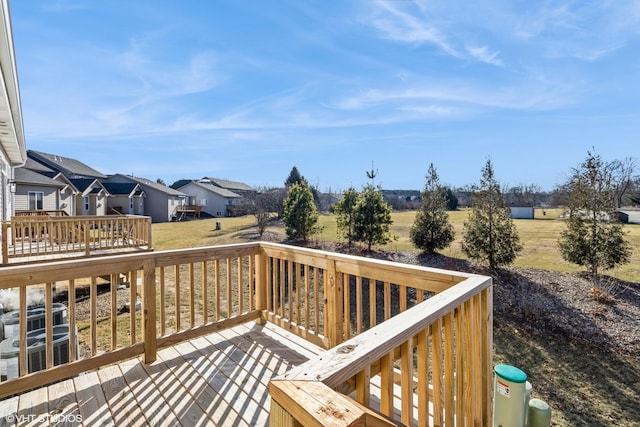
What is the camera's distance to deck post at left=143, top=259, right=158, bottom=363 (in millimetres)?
2764

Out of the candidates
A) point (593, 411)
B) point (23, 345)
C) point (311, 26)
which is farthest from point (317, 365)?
point (311, 26)

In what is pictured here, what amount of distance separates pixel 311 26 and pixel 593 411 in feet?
27.3

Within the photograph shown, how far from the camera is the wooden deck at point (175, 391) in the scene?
2033mm

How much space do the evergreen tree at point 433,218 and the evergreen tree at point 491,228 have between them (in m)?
1.22

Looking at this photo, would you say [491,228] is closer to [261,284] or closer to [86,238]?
[261,284]

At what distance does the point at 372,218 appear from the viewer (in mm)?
9875

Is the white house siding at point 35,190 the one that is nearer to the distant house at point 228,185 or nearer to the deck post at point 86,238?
the deck post at point 86,238

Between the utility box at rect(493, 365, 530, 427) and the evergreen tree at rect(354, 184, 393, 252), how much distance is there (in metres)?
8.15

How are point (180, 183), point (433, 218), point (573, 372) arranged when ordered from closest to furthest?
point (573, 372)
point (433, 218)
point (180, 183)

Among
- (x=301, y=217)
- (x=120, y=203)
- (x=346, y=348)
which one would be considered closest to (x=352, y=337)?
(x=346, y=348)

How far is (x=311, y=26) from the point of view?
739 centimetres

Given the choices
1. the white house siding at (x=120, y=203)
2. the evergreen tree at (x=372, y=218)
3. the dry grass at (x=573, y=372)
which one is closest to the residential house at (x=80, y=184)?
the white house siding at (x=120, y=203)

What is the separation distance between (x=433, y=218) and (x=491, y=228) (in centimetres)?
180

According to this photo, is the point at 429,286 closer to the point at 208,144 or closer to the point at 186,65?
the point at 186,65
